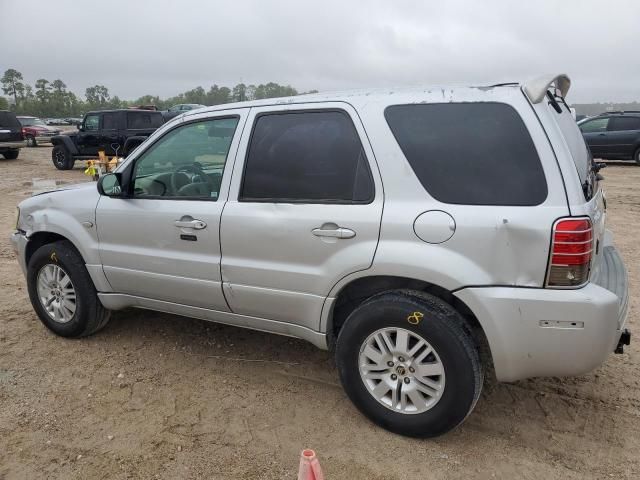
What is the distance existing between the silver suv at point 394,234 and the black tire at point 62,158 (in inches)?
607

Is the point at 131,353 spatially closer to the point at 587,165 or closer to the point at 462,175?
the point at 462,175

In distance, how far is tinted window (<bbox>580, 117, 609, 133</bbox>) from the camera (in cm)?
1656

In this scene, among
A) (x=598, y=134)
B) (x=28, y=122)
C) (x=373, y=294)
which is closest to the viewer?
(x=373, y=294)

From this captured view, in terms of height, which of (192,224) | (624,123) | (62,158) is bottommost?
(62,158)

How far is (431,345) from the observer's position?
2725 mm

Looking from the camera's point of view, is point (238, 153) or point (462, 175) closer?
point (462, 175)

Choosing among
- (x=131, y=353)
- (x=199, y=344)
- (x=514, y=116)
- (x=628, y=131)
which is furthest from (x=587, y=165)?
(x=628, y=131)

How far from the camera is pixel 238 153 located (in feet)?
11.0

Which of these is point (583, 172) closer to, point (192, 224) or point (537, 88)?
point (537, 88)

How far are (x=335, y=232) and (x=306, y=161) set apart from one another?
50 cm

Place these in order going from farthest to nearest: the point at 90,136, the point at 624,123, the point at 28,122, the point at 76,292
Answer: the point at 28,122 → the point at 90,136 → the point at 624,123 → the point at 76,292

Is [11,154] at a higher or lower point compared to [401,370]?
lower

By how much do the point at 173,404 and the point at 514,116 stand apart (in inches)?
102

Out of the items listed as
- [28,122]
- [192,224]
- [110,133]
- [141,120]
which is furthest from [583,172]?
[28,122]
